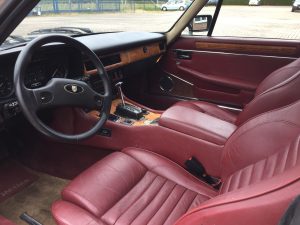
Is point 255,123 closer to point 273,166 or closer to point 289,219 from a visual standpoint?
point 273,166

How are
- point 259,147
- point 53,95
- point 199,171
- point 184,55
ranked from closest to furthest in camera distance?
point 259,147 < point 53,95 < point 199,171 < point 184,55

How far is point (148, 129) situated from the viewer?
2045mm

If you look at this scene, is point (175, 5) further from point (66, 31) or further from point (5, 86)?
point (5, 86)

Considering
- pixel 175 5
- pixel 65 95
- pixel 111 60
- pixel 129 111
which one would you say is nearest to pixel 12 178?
pixel 129 111

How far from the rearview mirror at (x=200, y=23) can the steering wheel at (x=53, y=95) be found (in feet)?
5.05

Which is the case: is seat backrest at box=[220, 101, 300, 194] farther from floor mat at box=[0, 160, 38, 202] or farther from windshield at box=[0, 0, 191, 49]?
floor mat at box=[0, 160, 38, 202]

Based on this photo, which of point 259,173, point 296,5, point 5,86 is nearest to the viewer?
point 259,173

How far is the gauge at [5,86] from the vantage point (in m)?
1.75

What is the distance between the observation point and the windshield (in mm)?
2180

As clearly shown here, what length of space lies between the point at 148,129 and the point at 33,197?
0.95 meters

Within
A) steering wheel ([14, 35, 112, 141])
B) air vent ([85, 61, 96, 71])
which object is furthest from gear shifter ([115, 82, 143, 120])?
steering wheel ([14, 35, 112, 141])

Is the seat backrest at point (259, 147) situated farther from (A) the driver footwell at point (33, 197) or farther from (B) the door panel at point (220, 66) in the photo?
(B) the door panel at point (220, 66)

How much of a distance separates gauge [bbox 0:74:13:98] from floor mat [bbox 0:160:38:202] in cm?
92

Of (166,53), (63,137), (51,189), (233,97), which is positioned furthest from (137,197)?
(166,53)
